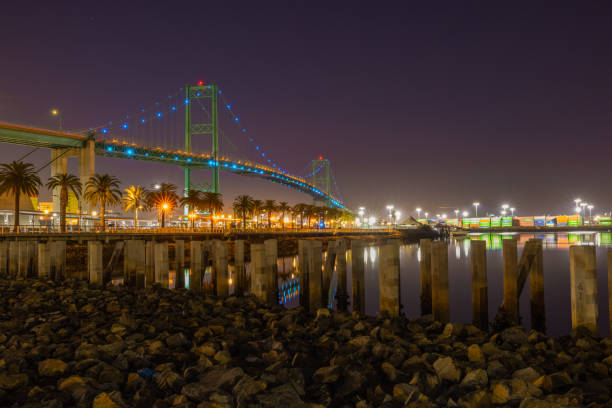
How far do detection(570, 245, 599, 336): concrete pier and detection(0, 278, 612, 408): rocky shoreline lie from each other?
29cm

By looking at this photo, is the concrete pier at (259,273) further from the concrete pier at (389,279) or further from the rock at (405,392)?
the rock at (405,392)

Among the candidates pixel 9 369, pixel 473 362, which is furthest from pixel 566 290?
pixel 9 369

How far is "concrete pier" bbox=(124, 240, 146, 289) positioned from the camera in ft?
38.9

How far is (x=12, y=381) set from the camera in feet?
13.9

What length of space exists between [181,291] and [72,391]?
6.75 m

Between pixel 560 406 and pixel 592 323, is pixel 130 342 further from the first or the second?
pixel 592 323

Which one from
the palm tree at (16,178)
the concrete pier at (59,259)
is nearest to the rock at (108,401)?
the concrete pier at (59,259)

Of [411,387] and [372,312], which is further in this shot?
[372,312]

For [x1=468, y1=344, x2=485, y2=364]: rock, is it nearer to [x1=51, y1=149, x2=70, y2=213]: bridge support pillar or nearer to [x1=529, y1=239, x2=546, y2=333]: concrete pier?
[x1=529, y1=239, x2=546, y2=333]: concrete pier

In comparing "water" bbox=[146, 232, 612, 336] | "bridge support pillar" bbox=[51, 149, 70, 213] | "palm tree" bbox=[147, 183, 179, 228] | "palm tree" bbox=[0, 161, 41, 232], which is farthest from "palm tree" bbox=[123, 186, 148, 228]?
"water" bbox=[146, 232, 612, 336]

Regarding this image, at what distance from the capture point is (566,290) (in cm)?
1625

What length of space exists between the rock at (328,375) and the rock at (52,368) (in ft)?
9.81

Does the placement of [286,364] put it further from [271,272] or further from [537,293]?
[537,293]

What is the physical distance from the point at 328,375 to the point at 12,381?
11.3ft
